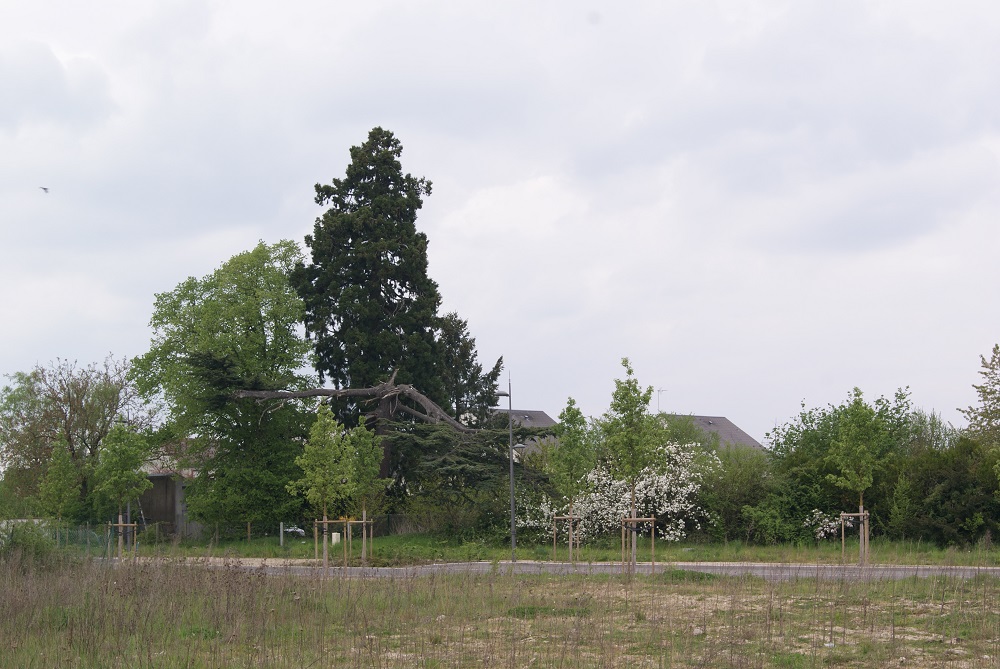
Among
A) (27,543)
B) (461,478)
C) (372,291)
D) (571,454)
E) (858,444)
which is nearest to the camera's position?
(27,543)

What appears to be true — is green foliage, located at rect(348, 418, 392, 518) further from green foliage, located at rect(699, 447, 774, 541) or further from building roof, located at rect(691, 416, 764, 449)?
building roof, located at rect(691, 416, 764, 449)

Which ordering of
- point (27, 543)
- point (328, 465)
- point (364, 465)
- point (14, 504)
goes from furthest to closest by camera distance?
point (364, 465) → point (14, 504) → point (328, 465) → point (27, 543)

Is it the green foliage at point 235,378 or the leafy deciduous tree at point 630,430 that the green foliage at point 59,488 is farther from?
the leafy deciduous tree at point 630,430

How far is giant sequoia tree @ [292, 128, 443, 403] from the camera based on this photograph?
46781 mm

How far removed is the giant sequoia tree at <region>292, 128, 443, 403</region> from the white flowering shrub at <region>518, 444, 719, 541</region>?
36.9ft

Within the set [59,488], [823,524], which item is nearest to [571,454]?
[823,524]

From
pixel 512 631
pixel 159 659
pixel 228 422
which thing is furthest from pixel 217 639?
pixel 228 422

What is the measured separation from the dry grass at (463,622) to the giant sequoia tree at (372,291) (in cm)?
2885

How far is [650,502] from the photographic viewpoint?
1439 inches

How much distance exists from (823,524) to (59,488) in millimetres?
31961

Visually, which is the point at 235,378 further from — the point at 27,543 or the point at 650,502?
the point at 27,543

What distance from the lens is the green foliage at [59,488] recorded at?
147 feet

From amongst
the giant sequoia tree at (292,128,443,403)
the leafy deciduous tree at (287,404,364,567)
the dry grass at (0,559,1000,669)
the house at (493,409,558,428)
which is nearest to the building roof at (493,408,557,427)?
the house at (493,409,558,428)

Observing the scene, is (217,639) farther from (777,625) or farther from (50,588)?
(777,625)
